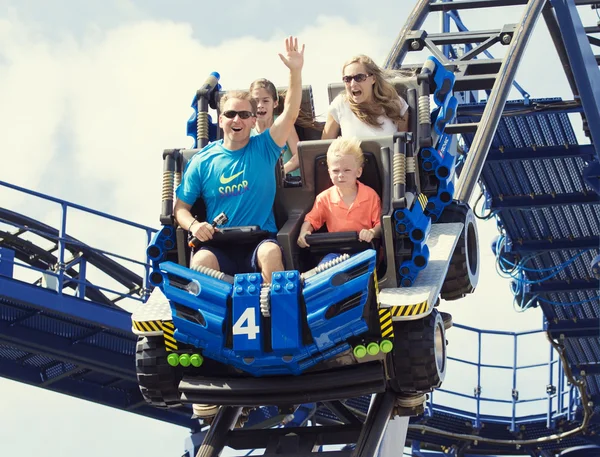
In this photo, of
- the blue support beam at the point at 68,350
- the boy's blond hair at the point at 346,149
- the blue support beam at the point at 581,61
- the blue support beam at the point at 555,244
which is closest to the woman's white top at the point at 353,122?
the boy's blond hair at the point at 346,149

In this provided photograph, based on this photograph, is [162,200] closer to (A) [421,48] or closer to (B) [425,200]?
(B) [425,200]

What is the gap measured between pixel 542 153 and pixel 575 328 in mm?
2015

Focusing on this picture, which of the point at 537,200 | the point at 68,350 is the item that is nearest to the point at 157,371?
the point at 68,350

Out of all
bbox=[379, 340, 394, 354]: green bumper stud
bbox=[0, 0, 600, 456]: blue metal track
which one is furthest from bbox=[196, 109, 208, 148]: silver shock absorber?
bbox=[0, 0, 600, 456]: blue metal track

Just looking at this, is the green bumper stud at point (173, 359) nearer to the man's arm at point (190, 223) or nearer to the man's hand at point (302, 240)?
the man's arm at point (190, 223)

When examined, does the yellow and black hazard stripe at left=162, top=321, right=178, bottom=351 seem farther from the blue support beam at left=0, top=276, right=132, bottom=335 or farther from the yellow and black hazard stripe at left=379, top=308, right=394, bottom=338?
the blue support beam at left=0, top=276, right=132, bottom=335

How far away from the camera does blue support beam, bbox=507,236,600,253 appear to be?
1267 centimetres

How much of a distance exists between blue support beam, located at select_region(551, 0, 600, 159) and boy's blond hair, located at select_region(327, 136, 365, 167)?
4.31m

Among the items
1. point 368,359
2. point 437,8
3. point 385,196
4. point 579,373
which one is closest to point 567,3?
point 437,8

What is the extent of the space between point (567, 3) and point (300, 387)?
5.71m

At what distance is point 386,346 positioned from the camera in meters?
6.55

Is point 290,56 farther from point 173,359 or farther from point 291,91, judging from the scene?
point 173,359

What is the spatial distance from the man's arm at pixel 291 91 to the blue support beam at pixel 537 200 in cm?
570

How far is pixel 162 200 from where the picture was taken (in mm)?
7195
